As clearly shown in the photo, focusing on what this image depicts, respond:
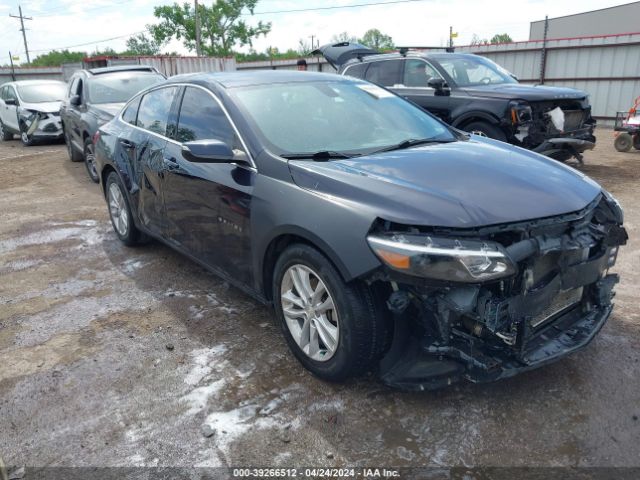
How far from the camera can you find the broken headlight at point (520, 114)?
7305 millimetres

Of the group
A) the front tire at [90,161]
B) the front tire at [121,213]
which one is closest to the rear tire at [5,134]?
the front tire at [90,161]

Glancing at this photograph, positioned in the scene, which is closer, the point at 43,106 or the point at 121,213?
the point at 121,213

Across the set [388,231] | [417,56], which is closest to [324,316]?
[388,231]

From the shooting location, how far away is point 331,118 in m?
3.56

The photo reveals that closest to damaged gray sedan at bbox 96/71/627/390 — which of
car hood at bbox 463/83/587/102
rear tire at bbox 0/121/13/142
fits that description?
car hood at bbox 463/83/587/102

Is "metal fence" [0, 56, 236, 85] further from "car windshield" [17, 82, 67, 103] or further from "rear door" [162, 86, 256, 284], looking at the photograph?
"rear door" [162, 86, 256, 284]

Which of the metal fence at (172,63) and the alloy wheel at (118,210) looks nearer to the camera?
the alloy wheel at (118,210)

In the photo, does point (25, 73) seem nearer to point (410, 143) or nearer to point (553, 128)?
point (553, 128)

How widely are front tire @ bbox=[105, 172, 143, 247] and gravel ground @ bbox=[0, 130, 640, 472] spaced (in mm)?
961

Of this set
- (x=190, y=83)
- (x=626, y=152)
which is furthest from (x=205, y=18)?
(x=190, y=83)

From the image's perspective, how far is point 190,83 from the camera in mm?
4047

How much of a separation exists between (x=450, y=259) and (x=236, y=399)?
4.57ft

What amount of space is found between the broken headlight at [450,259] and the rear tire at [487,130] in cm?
558

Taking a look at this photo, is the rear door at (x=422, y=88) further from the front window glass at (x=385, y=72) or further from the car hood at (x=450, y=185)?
the car hood at (x=450, y=185)
